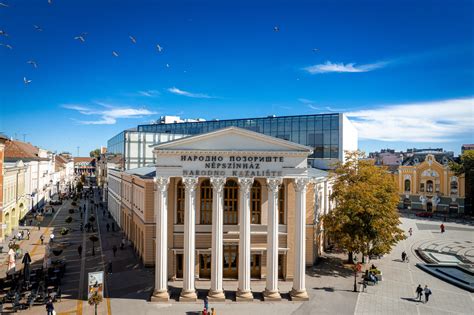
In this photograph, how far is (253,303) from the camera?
2472 cm

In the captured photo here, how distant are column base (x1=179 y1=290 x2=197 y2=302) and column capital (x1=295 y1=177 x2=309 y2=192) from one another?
407 inches

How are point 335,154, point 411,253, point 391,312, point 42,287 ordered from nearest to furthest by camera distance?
point 391,312, point 42,287, point 411,253, point 335,154

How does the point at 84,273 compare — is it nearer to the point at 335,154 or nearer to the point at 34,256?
the point at 34,256

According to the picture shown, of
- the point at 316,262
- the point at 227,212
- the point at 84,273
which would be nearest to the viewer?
the point at 227,212

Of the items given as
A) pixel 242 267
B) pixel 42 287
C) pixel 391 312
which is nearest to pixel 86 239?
pixel 42 287

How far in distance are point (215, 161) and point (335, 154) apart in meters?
37.9

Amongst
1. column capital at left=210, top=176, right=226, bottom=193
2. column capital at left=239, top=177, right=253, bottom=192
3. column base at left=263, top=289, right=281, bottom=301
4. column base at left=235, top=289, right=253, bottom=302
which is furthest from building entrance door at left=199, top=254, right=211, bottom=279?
column capital at left=239, top=177, right=253, bottom=192

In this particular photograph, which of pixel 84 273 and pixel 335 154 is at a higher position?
pixel 335 154

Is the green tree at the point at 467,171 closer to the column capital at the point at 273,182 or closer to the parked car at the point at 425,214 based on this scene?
the parked car at the point at 425,214

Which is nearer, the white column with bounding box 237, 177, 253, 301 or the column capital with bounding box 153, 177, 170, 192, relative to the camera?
the column capital with bounding box 153, 177, 170, 192

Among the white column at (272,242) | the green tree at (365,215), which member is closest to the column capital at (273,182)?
the white column at (272,242)

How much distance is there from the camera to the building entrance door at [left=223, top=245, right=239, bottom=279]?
29.6 meters

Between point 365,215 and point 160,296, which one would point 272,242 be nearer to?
point 160,296

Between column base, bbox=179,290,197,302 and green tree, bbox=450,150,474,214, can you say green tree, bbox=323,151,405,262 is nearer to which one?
column base, bbox=179,290,197,302
